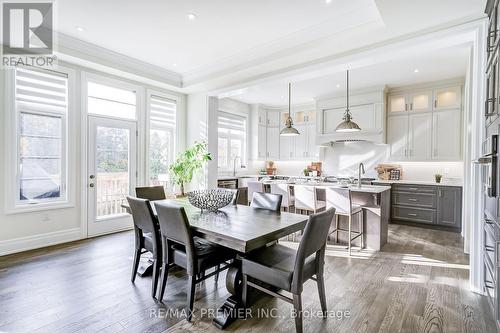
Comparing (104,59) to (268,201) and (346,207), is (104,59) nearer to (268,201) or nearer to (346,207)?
(268,201)

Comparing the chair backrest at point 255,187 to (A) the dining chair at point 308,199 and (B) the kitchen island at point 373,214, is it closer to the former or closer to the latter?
(A) the dining chair at point 308,199

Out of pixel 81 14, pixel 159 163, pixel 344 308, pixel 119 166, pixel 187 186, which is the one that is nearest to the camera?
pixel 344 308

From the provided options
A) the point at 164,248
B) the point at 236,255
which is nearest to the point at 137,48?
the point at 164,248

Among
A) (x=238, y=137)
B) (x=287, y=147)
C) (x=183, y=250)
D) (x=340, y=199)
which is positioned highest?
(x=238, y=137)

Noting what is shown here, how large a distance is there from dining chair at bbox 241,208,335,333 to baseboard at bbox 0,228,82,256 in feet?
10.9

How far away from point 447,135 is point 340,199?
9.91 feet

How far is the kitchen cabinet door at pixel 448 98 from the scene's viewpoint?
4941mm

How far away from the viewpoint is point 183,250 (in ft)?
7.88

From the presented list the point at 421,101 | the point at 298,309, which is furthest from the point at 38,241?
the point at 421,101

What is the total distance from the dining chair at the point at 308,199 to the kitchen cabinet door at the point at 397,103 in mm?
2898

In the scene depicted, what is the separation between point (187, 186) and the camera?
5660mm

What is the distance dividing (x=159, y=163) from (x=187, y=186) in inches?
30.7

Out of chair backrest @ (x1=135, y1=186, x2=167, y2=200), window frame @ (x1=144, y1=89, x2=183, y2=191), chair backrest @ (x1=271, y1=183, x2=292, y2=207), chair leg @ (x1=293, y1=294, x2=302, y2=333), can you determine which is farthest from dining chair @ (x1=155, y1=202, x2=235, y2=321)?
window frame @ (x1=144, y1=89, x2=183, y2=191)

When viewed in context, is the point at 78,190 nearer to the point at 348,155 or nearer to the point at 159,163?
the point at 159,163
